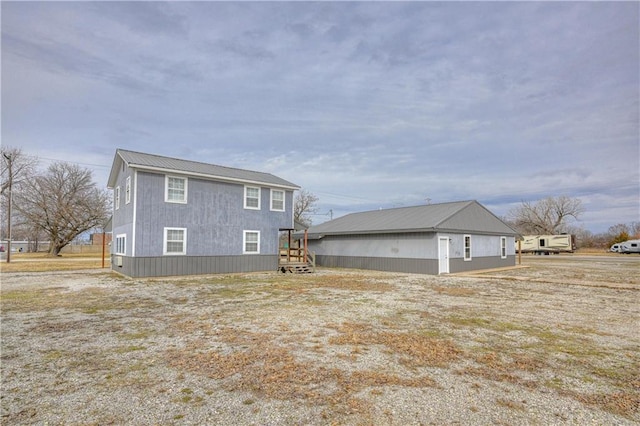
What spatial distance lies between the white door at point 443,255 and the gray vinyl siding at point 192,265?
31.7 feet

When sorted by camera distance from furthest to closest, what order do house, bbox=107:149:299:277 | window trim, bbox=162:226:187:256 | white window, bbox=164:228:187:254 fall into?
white window, bbox=164:228:187:254 < window trim, bbox=162:226:187:256 < house, bbox=107:149:299:277

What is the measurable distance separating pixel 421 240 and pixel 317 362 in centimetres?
1660

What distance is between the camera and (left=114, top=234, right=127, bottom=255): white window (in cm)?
1811

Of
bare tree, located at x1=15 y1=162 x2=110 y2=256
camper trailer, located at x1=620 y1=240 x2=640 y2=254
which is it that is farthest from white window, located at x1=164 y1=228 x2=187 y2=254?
camper trailer, located at x1=620 y1=240 x2=640 y2=254

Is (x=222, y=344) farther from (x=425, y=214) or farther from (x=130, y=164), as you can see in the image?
(x=425, y=214)

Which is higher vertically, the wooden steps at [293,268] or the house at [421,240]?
the house at [421,240]

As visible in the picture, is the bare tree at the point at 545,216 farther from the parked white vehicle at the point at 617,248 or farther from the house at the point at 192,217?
the house at the point at 192,217

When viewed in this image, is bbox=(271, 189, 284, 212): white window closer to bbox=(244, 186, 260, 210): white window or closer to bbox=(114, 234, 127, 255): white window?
bbox=(244, 186, 260, 210): white window

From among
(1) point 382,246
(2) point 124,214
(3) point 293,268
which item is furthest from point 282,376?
(1) point 382,246

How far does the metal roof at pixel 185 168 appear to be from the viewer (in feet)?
56.0

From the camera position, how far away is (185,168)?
18438mm

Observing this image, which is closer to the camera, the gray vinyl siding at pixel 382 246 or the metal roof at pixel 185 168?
the metal roof at pixel 185 168

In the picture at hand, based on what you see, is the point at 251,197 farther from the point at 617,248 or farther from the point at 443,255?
the point at 617,248

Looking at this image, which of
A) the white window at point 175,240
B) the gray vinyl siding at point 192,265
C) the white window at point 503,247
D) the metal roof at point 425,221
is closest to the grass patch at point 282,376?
the gray vinyl siding at point 192,265
